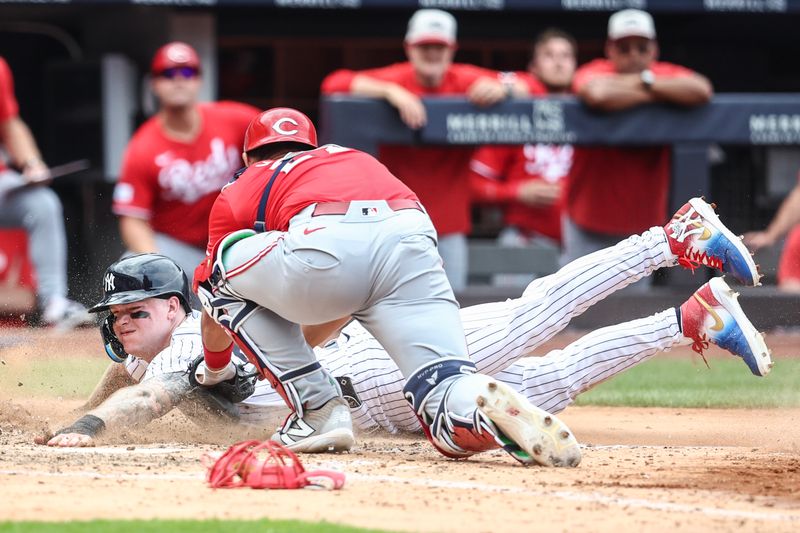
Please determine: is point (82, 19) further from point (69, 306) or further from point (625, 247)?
point (625, 247)

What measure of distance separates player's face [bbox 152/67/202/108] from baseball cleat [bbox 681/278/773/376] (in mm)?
4408

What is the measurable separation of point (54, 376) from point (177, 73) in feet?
10.7

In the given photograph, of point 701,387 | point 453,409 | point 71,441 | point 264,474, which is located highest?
point 453,409

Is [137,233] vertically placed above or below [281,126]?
below

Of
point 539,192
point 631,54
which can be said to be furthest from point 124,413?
point 539,192

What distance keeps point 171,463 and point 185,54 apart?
480 cm

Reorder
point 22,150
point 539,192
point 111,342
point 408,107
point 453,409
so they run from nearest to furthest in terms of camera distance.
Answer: point 453,409 < point 111,342 < point 408,107 < point 22,150 < point 539,192

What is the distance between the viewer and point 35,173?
886 centimetres

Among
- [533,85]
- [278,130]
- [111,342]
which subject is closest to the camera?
[278,130]

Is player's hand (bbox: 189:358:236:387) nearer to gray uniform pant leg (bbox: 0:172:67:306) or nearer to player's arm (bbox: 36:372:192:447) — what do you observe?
player's arm (bbox: 36:372:192:447)

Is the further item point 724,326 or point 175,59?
point 175,59

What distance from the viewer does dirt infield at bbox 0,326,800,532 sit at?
3.46 m

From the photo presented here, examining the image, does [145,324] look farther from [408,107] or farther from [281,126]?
[408,107]

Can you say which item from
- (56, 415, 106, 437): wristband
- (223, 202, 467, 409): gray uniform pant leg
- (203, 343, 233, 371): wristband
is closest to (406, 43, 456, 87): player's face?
(203, 343, 233, 371): wristband
